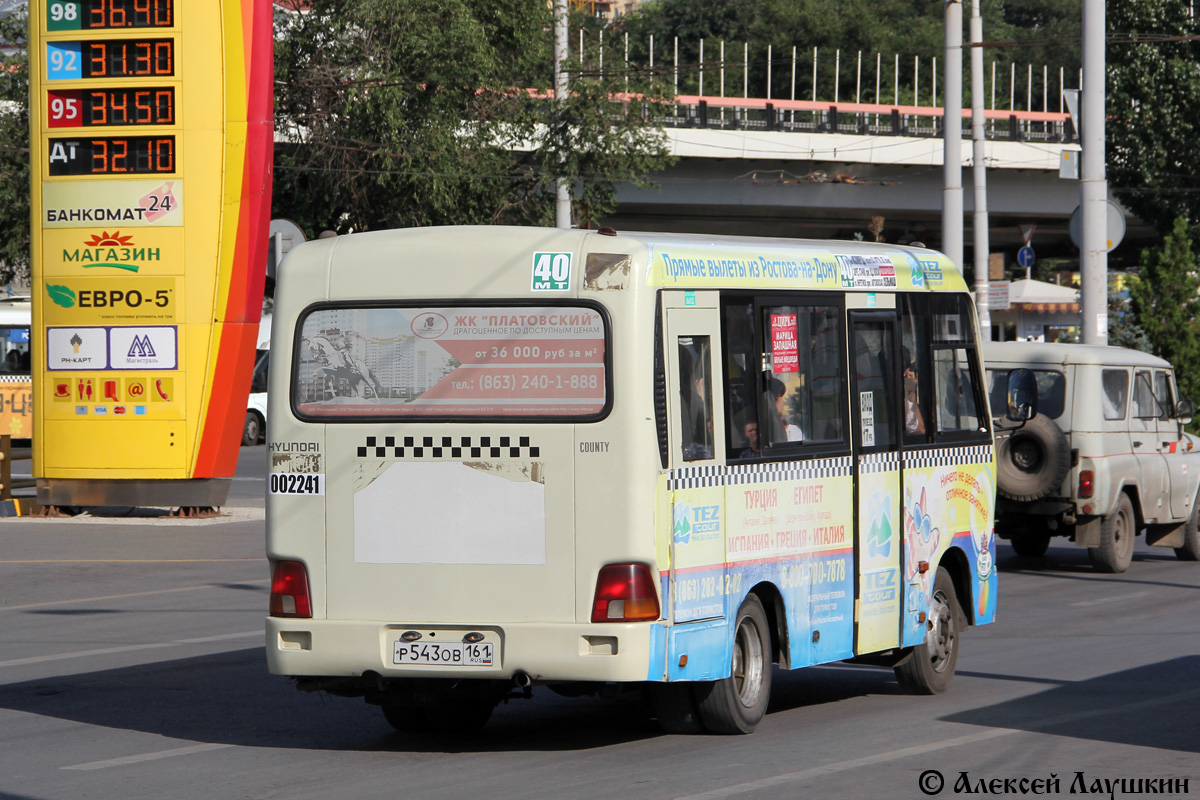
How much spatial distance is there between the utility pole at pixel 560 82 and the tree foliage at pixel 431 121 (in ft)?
0.84

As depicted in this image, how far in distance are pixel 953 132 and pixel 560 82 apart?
12.3 metres

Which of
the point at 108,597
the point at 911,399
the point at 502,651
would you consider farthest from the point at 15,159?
the point at 502,651

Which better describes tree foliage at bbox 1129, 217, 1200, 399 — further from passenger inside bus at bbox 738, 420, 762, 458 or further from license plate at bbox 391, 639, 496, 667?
license plate at bbox 391, 639, 496, 667

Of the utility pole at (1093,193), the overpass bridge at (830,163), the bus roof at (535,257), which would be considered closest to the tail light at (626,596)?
the bus roof at (535,257)

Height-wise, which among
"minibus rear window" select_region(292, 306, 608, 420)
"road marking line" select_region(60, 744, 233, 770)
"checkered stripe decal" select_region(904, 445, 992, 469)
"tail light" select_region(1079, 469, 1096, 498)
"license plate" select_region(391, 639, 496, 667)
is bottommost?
"road marking line" select_region(60, 744, 233, 770)

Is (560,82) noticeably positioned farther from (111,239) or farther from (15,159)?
(111,239)

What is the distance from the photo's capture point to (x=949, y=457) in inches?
419

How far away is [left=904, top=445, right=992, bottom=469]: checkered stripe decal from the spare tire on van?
546cm

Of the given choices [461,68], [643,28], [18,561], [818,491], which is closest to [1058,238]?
[643,28]

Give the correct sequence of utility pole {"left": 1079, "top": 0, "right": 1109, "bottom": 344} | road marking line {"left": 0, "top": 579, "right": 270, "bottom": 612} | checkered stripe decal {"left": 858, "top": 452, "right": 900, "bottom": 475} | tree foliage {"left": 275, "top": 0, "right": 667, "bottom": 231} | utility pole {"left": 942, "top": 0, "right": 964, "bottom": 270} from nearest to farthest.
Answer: checkered stripe decal {"left": 858, "top": 452, "right": 900, "bottom": 475}
road marking line {"left": 0, "top": 579, "right": 270, "bottom": 612}
utility pole {"left": 1079, "top": 0, "right": 1109, "bottom": 344}
utility pole {"left": 942, "top": 0, "right": 964, "bottom": 270}
tree foliage {"left": 275, "top": 0, "right": 667, "bottom": 231}

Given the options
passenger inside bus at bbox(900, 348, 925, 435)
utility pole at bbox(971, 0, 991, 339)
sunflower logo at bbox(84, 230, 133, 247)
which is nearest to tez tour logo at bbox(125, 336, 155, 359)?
sunflower logo at bbox(84, 230, 133, 247)

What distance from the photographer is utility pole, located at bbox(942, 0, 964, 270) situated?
2694 cm

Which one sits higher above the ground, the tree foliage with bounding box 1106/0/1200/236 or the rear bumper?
the tree foliage with bounding box 1106/0/1200/236

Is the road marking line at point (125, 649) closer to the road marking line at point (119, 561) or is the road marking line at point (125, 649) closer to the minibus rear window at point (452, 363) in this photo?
the minibus rear window at point (452, 363)
